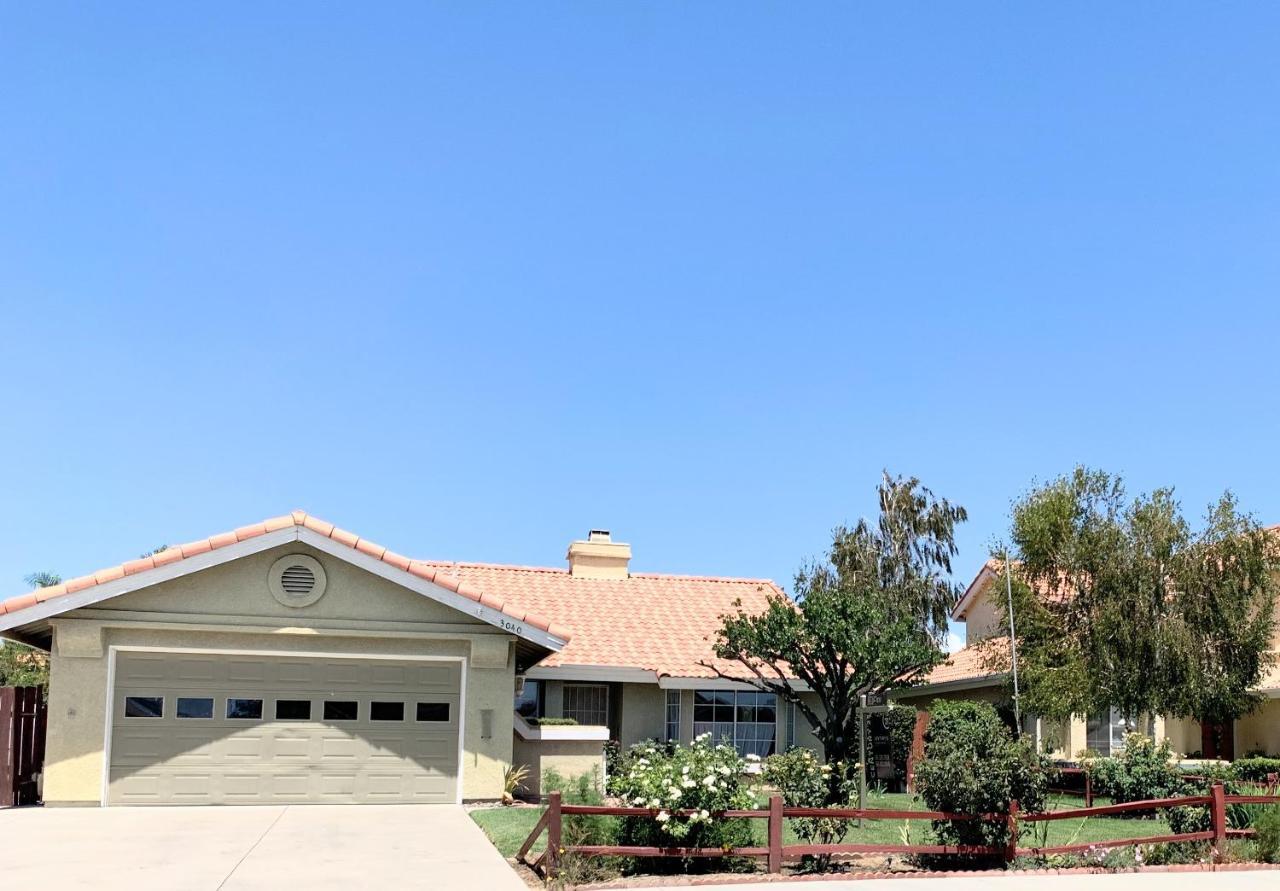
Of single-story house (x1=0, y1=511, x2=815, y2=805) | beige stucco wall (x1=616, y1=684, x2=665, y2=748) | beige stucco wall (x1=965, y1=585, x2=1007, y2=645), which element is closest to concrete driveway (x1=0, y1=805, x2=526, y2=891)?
single-story house (x1=0, y1=511, x2=815, y2=805)

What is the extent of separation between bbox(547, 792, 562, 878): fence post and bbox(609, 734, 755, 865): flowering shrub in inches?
38.0

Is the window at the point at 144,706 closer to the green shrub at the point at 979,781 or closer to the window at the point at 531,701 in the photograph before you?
the window at the point at 531,701

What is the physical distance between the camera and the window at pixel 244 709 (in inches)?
771

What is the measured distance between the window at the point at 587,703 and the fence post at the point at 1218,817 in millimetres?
13767

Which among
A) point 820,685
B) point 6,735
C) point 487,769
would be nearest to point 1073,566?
point 820,685

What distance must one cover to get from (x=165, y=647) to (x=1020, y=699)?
17351 millimetres

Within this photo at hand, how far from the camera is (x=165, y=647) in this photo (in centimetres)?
1922

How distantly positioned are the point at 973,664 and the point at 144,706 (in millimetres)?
21001

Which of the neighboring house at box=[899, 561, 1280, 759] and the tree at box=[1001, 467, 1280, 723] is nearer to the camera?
the tree at box=[1001, 467, 1280, 723]

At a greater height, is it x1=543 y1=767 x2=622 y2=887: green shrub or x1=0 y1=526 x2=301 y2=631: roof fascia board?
x1=0 y1=526 x2=301 y2=631: roof fascia board

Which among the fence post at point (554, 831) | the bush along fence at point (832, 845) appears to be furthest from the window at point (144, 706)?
the fence post at point (554, 831)

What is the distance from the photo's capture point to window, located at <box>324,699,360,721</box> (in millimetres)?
19875

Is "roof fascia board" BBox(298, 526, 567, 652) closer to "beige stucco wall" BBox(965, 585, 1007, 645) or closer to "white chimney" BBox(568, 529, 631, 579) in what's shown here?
"white chimney" BBox(568, 529, 631, 579)

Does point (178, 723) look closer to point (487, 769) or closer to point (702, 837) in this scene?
point (487, 769)
